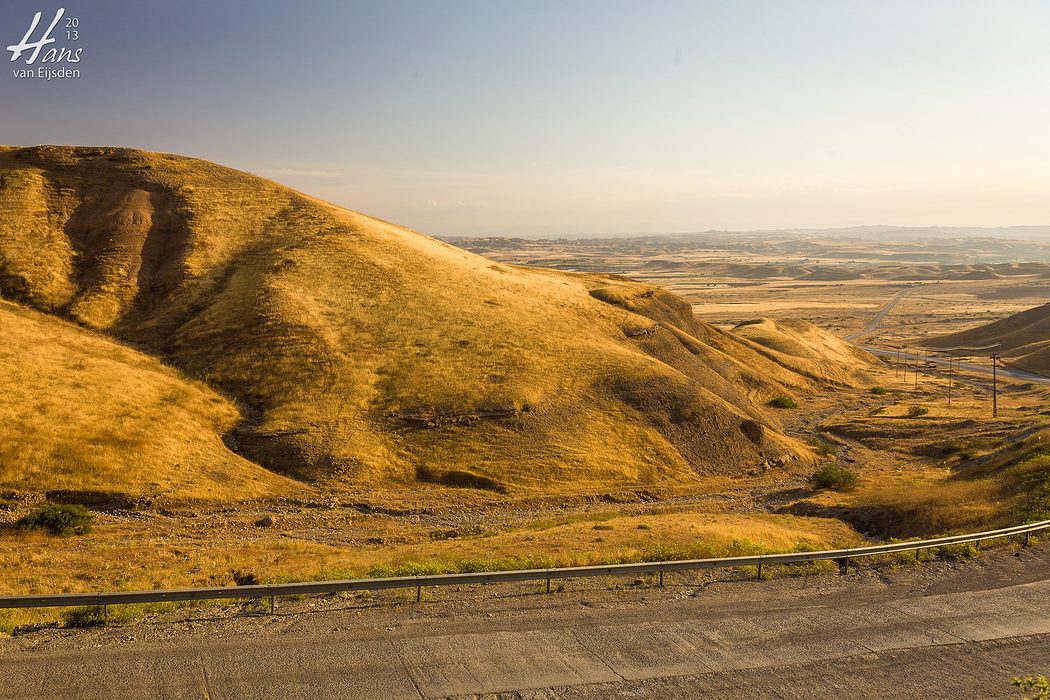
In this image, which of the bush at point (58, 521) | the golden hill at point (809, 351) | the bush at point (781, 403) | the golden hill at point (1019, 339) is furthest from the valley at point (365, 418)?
the golden hill at point (1019, 339)

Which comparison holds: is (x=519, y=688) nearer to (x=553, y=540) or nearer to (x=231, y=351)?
(x=553, y=540)

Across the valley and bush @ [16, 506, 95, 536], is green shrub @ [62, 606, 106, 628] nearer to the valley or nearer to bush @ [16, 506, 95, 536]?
the valley

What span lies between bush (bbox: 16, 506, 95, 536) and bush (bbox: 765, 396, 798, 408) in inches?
2338

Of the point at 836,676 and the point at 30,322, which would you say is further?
the point at 30,322

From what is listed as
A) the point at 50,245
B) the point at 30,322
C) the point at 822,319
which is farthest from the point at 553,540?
the point at 822,319

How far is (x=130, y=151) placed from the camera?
227ft

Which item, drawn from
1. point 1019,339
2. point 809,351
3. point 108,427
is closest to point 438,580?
point 108,427

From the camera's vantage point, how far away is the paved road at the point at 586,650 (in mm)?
12930

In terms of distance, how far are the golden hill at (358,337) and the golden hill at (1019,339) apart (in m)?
61.4

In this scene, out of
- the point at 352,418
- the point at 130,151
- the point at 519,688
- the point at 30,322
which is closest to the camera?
the point at 519,688

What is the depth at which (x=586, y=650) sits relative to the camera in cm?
1452

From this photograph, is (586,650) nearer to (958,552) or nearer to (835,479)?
(958,552)

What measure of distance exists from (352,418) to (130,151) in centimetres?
4651

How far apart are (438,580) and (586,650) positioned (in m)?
4.29
